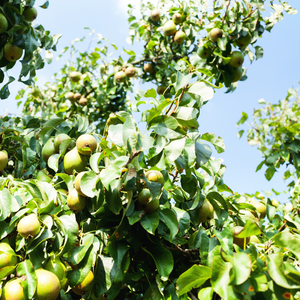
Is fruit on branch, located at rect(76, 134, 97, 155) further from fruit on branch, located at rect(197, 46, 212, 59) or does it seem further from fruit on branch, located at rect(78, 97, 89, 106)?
fruit on branch, located at rect(78, 97, 89, 106)

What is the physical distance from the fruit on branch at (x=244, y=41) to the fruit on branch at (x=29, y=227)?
7.22ft

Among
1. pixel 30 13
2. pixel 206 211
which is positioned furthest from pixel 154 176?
pixel 30 13

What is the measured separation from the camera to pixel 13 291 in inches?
39.7

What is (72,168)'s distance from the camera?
1.53 metres

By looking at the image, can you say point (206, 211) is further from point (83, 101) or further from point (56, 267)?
point (83, 101)

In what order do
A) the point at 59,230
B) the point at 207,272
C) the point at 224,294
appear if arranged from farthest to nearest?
1. the point at 59,230
2. the point at 207,272
3. the point at 224,294

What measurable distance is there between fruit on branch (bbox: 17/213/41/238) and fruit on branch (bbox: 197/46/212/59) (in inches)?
75.8

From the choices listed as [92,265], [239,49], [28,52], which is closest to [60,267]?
[92,265]

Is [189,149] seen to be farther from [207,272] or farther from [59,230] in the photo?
[59,230]

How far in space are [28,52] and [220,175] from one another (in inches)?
55.8

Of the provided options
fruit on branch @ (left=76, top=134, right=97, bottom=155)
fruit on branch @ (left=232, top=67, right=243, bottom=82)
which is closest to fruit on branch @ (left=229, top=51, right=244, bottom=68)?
fruit on branch @ (left=232, top=67, right=243, bottom=82)

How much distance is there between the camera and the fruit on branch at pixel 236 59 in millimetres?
2365

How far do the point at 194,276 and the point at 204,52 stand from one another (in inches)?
77.2

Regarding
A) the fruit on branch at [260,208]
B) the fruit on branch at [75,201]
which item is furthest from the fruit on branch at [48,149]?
the fruit on branch at [260,208]
